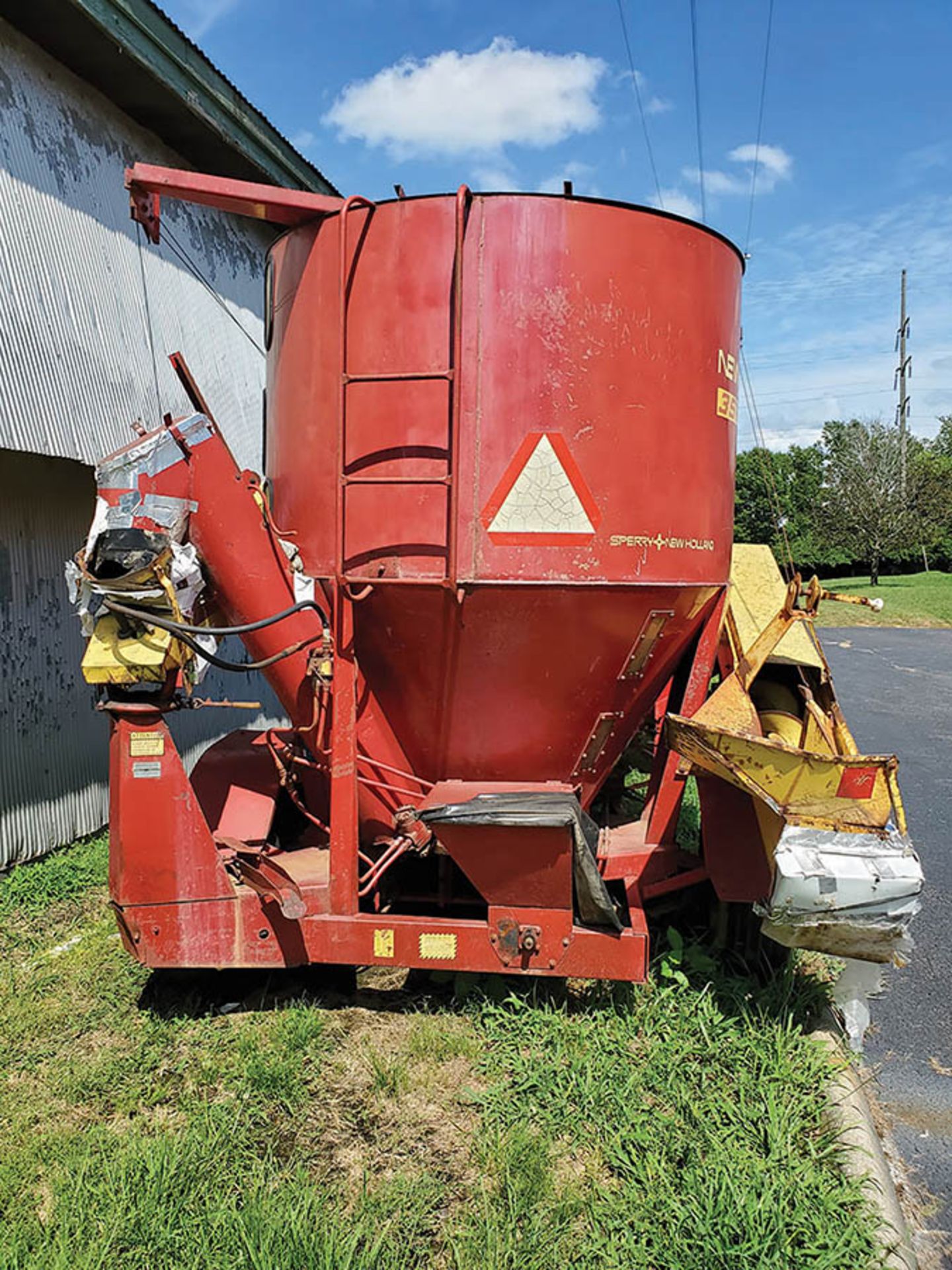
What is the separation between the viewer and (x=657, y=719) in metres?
Result: 4.80

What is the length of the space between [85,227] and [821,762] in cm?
501

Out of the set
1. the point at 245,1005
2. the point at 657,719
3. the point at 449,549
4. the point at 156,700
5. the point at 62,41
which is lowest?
the point at 245,1005

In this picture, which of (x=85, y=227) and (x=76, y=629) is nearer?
(x=85, y=227)

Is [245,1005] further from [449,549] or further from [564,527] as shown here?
[564,527]

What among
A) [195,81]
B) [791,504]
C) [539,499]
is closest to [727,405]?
[539,499]

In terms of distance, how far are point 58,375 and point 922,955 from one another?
5528 millimetres

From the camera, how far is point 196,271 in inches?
269

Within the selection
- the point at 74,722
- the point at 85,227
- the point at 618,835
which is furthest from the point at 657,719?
the point at 85,227

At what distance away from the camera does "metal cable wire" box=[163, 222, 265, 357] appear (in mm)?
6445

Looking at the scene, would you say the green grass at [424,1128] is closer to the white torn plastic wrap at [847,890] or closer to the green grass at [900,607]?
the white torn plastic wrap at [847,890]

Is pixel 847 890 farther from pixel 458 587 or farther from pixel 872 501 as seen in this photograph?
pixel 872 501

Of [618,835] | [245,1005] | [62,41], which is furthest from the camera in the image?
[62,41]

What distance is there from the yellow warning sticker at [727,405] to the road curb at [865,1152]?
245 centimetres

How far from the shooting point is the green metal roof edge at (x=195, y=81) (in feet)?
17.3
